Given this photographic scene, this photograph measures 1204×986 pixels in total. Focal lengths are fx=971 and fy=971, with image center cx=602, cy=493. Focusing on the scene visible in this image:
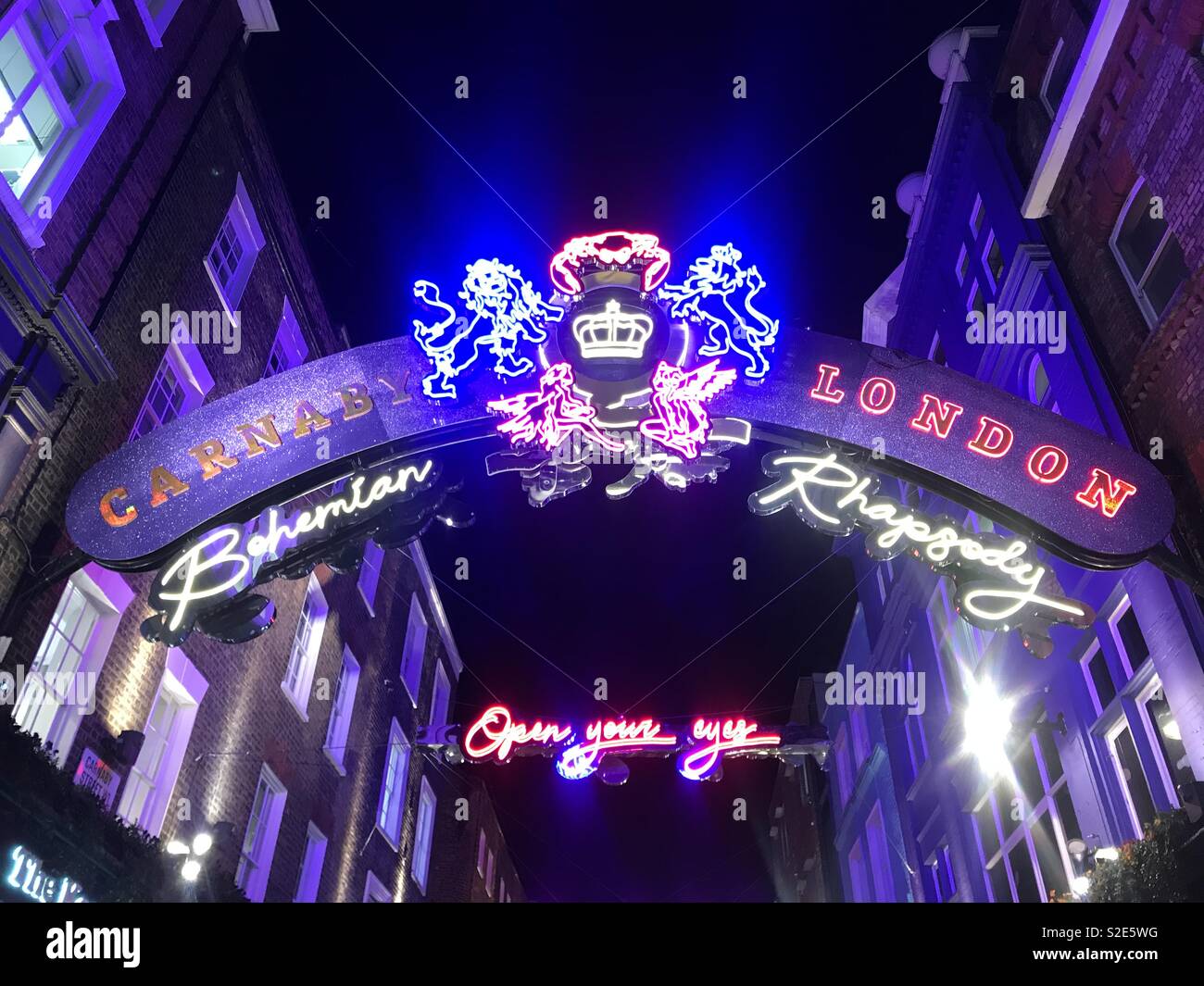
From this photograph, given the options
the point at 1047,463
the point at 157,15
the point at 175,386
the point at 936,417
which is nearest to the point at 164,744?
the point at 175,386

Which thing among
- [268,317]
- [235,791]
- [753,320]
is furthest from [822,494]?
[268,317]

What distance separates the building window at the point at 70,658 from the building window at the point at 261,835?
15.8 ft

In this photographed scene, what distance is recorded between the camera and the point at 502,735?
13.9 meters

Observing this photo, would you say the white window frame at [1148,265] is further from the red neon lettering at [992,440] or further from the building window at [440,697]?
the building window at [440,697]

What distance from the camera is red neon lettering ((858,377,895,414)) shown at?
10891 millimetres

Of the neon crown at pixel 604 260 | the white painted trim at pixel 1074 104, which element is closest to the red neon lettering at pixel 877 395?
the neon crown at pixel 604 260

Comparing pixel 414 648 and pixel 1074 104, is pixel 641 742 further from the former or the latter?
pixel 414 648

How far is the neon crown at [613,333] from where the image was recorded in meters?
10.8

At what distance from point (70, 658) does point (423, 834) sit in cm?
1708

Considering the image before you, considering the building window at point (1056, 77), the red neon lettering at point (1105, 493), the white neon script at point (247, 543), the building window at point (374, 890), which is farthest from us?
the building window at point (374, 890)

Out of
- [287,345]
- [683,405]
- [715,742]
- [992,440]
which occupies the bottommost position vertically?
[715,742]

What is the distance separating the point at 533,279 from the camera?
12.2 m

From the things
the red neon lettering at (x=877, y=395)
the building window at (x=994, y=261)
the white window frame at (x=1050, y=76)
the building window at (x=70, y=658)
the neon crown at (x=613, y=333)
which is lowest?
the building window at (x=70, y=658)


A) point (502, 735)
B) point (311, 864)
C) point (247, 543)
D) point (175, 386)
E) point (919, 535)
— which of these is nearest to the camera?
point (247, 543)
